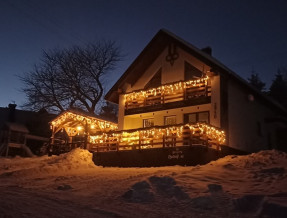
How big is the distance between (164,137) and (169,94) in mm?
5069

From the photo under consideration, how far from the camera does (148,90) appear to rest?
901 inches

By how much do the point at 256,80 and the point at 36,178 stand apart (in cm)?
3657

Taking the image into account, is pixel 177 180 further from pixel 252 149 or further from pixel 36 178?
pixel 252 149

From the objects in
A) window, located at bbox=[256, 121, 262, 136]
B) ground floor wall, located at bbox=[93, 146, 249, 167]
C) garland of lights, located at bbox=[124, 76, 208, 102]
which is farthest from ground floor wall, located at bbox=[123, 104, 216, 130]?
window, located at bbox=[256, 121, 262, 136]

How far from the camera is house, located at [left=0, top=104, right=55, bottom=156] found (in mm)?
32000

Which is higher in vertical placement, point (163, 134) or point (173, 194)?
point (163, 134)

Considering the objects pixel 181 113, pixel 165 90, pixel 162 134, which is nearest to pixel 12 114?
pixel 165 90

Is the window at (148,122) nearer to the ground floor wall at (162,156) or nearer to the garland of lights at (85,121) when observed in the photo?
the garland of lights at (85,121)

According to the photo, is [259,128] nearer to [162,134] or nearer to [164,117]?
[164,117]

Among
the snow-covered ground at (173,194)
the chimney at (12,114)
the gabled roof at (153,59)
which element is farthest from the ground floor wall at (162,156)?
the chimney at (12,114)

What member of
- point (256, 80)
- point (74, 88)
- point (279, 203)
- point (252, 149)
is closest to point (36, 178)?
point (279, 203)

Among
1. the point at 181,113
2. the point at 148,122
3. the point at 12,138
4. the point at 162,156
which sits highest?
the point at 181,113

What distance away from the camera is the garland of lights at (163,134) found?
17.2 metres

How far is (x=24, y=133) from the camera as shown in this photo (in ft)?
109
